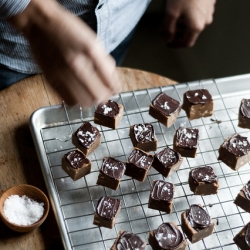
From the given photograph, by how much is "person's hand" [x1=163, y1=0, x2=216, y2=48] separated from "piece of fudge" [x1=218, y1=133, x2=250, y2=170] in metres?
0.50

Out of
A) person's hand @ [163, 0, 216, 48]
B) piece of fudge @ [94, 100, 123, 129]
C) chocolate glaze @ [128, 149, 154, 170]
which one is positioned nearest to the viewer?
chocolate glaze @ [128, 149, 154, 170]

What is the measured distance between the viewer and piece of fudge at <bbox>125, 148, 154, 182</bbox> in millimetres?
1937

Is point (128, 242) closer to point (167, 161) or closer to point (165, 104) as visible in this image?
point (167, 161)

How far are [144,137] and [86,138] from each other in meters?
0.24

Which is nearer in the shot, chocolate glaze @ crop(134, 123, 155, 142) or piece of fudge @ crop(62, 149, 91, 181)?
piece of fudge @ crop(62, 149, 91, 181)

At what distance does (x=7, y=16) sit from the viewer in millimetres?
1534

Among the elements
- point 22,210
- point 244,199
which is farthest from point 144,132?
point 22,210

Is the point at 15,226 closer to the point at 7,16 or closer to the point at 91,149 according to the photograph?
the point at 91,149

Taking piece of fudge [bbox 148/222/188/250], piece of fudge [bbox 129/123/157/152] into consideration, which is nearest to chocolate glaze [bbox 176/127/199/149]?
piece of fudge [bbox 129/123/157/152]

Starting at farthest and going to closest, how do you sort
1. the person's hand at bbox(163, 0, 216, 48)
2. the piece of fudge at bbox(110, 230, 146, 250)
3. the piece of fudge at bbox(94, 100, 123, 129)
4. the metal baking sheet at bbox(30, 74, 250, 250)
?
the person's hand at bbox(163, 0, 216, 48)
the piece of fudge at bbox(94, 100, 123, 129)
the metal baking sheet at bbox(30, 74, 250, 250)
the piece of fudge at bbox(110, 230, 146, 250)

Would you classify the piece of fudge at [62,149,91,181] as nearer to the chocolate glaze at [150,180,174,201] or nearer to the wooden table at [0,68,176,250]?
the wooden table at [0,68,176,250]

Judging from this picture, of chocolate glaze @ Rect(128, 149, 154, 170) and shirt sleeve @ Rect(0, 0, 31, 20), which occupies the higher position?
shirt sleeve @ Rect(0, 0, 31, 20)

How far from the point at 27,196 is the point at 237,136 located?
901 mm

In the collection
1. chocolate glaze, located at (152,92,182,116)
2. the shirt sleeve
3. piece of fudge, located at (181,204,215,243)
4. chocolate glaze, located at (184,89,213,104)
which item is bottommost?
piece of fudge, located at (181,204,215,243)
